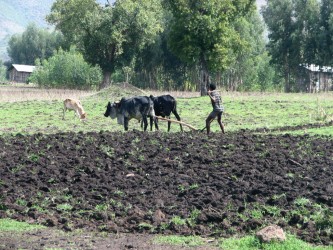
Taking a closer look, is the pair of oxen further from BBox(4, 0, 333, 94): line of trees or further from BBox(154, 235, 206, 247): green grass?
BBox(4, 0, 333, 94): line of trees

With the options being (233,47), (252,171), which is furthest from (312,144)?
(233,47)

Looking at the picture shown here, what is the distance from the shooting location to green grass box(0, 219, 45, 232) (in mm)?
11656

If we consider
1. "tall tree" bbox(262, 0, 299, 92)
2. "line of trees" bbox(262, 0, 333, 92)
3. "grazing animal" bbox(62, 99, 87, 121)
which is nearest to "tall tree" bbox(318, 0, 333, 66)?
"line of trees" bbox(262, 0, 333, 92)

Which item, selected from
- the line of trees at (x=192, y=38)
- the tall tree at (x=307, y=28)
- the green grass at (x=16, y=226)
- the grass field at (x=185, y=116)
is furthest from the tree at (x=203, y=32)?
the green grass at (x=16, y=226)

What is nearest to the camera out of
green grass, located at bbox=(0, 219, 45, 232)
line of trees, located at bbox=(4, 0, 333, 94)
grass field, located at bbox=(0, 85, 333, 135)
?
green grass, located at bbox=(0, 219, 45, 232)

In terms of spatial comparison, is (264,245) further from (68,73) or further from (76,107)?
(68,73)

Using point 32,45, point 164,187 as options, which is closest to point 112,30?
point 164,187

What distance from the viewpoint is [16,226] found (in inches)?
465

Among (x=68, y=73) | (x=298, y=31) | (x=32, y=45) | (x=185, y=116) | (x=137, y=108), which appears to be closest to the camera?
(x=137, y=108)

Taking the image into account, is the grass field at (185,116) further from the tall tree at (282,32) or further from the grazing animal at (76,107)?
the tall tree at (282,32)

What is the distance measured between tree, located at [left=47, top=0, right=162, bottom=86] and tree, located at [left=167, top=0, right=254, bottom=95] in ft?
46.7

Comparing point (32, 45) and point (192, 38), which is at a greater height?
point (32, 45)

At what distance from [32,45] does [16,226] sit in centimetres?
14664

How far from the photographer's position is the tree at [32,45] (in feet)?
492
